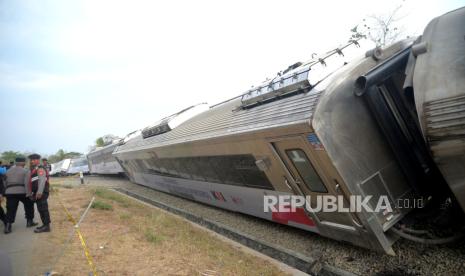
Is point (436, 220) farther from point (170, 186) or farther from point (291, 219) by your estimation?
point (170, 186)

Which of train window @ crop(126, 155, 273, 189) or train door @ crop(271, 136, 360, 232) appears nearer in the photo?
train door @ crop(271, 136, 360, 232)

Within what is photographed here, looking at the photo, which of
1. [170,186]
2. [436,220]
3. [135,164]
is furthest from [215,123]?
[135,164]

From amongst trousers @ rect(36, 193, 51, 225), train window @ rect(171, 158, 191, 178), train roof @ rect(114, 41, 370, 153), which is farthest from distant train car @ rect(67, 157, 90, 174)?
train roof @ rect(114, 41, 370, 153)

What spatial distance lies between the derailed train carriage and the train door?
2cm

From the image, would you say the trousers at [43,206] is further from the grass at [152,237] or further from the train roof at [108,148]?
the train roof at [108,148]

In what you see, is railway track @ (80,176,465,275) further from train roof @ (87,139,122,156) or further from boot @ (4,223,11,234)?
train roof @ (87,139,122,156)

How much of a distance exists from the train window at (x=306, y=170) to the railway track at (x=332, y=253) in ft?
4.34

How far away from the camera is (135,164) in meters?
17.7

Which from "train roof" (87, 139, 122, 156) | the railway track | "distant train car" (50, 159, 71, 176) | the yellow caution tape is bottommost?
the railway track

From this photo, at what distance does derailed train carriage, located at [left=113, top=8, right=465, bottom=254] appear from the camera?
434 cm

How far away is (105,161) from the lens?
27719 millimetres

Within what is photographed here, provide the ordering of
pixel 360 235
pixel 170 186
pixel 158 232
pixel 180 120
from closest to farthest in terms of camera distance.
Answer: pixel 360 235
pixel 158 232
pixel 180 120
pixel 170 186

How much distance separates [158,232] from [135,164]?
32.5 feet

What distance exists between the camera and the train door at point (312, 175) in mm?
5129
